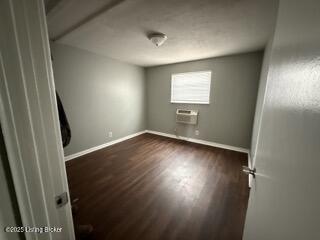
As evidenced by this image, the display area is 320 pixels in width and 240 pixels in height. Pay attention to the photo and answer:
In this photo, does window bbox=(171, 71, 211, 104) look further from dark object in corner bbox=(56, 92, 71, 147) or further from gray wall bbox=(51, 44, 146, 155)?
dark object in corner bbox=(56, 92, 71, 147)

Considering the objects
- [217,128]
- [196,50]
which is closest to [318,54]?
[196,50]

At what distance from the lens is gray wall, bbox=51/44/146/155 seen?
249 cm

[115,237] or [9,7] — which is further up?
[9,7]

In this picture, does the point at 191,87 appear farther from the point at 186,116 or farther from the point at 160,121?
the point at 160,121

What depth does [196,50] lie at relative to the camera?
260cm

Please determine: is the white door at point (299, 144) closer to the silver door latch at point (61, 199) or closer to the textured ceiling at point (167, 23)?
the silver door latch at point (61, 199)

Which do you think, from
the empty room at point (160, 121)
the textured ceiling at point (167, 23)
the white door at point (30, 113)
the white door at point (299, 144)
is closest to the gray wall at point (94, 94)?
the empty room at point (160, 121)

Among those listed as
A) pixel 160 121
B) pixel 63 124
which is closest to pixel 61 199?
pixel 63 124

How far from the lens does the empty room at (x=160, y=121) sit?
364mm

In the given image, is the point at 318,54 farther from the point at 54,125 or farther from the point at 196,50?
the point at 196,50

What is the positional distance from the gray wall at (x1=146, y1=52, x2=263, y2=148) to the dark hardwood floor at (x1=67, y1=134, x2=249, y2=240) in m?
0.56

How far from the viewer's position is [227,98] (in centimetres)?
308

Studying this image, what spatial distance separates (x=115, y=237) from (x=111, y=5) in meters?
2.32

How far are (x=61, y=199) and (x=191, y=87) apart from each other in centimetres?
353
